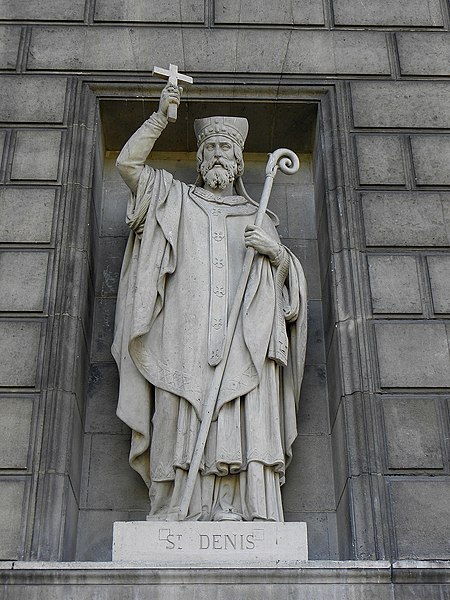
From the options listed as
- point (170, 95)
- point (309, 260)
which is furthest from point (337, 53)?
point (170, 95)

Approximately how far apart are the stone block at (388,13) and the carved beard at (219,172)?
7.76 feet

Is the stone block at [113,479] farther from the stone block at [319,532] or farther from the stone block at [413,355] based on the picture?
the stone block at [413,355]

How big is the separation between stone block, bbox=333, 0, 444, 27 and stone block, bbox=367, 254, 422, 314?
Result: 115 inches

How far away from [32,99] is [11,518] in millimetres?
4373

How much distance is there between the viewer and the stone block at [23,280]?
9.02 m

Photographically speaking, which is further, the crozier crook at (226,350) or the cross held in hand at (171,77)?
the cross held in hand at (171,77)

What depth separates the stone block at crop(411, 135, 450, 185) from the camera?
9875 millimetres

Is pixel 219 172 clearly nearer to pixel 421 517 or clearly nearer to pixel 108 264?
pixel 108 264

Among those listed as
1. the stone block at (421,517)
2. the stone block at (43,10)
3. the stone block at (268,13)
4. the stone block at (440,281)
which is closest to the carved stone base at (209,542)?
the stone block at (421,517)

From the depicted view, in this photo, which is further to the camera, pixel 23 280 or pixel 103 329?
pixel 103 329

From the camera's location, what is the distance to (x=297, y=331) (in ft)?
29.8

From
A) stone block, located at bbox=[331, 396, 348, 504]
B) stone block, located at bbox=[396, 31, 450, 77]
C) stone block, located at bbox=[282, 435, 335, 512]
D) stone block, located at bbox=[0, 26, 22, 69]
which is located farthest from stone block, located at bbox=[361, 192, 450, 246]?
stone block, located at bbox=[0, 26, 22, 69]

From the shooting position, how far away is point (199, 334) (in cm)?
855

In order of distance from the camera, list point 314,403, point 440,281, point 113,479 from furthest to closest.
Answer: point 314,403, point 440,281, point 113,479
